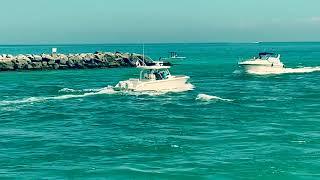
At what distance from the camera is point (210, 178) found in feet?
67.7

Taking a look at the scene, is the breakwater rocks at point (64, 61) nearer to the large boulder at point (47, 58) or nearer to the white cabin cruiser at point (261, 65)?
the large boulder at point (47, 58)

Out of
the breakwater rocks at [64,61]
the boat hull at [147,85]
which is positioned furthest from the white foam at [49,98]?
the breakwater rocks at [64,61]

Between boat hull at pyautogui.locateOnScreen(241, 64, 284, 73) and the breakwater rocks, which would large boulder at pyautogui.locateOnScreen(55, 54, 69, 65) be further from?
boat hull at pyautogui.locateOnScreen(241, 64, 284, 73)

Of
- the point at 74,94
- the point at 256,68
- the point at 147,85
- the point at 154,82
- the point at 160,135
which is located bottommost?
the point at 74,94

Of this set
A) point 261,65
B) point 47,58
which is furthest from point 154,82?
point 47,58

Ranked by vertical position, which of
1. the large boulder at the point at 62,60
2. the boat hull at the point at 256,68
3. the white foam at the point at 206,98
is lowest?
the white foam at the point at 206,98

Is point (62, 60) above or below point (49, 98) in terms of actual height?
above

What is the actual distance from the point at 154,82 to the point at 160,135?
2136 centimetres

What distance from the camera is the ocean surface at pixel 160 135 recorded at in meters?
21.9

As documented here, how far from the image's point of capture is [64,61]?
307 ft

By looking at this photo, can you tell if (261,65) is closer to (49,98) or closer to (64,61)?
(64,61)

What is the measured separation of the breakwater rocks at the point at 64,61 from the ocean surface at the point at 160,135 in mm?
37761

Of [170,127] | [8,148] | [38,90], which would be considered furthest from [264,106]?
[38,90]

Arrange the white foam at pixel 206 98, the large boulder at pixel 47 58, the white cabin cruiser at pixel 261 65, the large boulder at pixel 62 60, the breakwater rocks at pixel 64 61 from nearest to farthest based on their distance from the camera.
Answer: the white foam at pixel 206 98
the white cabin cruiser at pixel 261 65
the breakwater rocks at pixel 64 61
the large boulder at pixel 47 58
the large boulder at pixel 62 60
